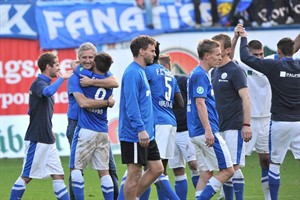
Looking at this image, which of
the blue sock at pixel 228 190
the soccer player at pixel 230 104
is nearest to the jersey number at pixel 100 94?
the soccer player at pixel 230 104

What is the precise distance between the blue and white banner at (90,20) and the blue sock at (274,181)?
1044cm

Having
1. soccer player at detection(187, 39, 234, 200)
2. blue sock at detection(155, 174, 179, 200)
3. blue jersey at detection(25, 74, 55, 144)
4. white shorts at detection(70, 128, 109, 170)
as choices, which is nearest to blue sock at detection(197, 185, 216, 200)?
soccer player at detection(187, 39, 234, 200)

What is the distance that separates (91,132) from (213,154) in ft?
5.38

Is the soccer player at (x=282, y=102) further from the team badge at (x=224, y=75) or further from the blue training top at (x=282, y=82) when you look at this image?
the team badge at (x=224, y=75)

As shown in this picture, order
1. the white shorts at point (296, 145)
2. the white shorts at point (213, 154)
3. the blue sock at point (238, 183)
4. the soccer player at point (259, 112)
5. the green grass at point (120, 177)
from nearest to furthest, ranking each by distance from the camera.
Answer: the white shorts at point (213, 154), the blue sock at point (238, 183), the white shorts at point (296, 145), the soccer player at point (259, 112), the green grass at point (120, 177)

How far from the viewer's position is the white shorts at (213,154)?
11.8 meters

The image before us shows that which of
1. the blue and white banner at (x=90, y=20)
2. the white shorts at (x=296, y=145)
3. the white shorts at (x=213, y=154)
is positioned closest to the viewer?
the white shorts at (x=213, y=154)

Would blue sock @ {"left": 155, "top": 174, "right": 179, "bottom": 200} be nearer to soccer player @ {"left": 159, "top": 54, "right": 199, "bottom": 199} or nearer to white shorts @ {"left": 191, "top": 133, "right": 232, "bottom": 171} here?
white shorts @ {"left": 191, "top": 133, "right": 232, "bottom": 171}

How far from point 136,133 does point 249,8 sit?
13.4 m

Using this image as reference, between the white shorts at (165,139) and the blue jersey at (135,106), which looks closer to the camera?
the blue jersey at (135,106)

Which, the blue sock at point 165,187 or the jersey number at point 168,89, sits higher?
the jersey number at point 168,89

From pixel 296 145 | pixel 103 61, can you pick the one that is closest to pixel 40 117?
pixel 103 61

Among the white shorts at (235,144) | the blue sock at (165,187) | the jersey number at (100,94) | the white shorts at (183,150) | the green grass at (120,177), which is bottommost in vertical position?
the green grass at (120,177)

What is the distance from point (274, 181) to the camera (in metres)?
13.1
